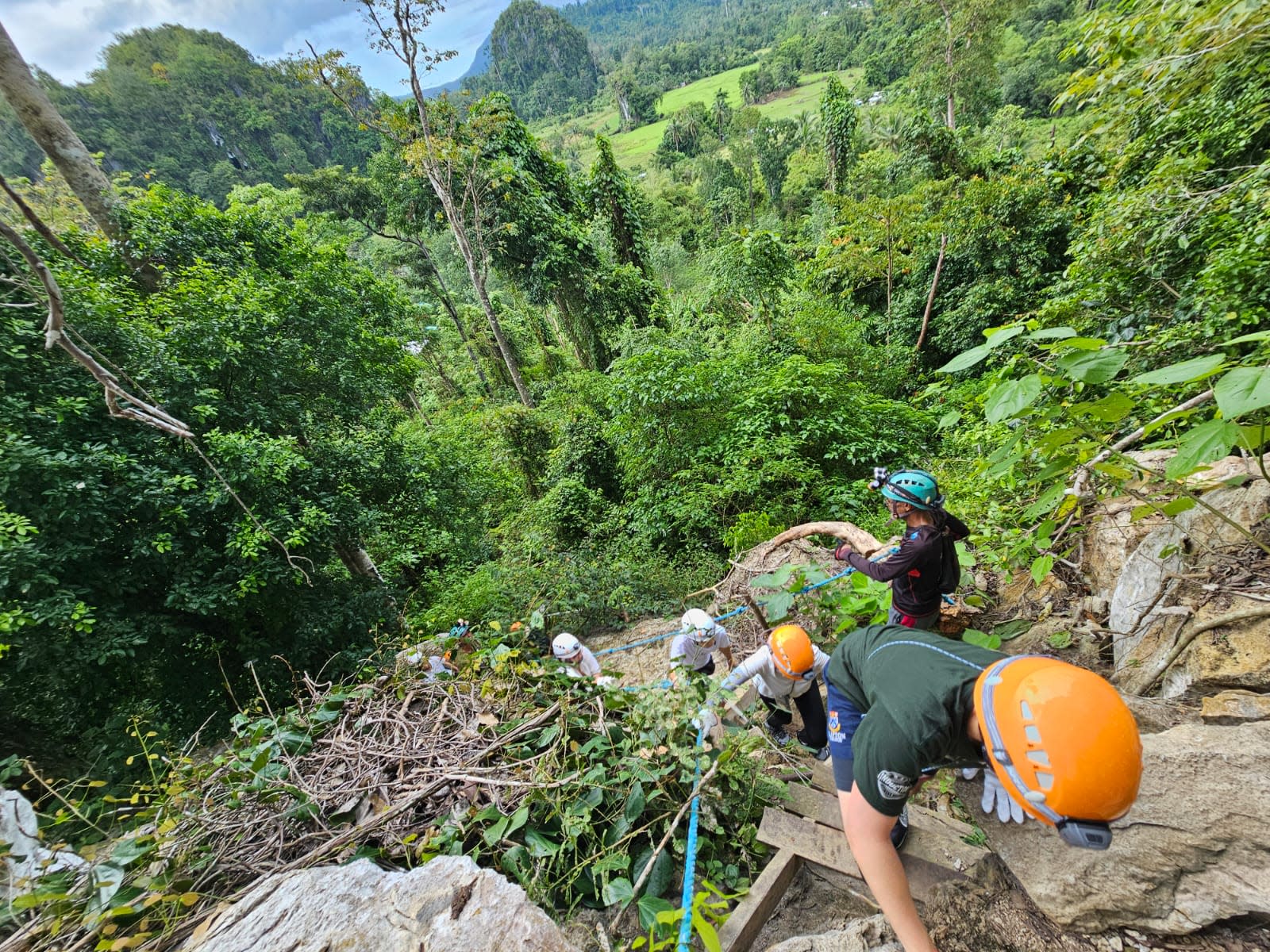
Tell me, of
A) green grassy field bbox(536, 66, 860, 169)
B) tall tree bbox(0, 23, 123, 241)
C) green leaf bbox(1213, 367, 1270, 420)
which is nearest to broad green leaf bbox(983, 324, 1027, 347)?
green leaf bbox(1213, 367, 1270, 420)

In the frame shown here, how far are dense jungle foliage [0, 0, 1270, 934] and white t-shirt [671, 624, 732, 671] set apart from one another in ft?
3.83

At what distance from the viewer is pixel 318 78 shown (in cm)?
1041

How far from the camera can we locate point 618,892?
192 centimetres

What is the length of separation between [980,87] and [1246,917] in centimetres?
3305

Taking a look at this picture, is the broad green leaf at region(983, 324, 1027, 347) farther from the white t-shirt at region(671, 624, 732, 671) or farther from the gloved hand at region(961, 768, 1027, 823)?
the white t-shirt at region(671, 624, 732, 671)

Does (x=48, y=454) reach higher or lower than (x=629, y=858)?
higher

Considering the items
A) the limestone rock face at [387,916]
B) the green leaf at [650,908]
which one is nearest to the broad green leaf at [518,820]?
the limestone rock face at [387,916]

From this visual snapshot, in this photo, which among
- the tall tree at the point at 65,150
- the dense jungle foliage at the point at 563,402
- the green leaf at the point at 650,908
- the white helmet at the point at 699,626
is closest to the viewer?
the green leaf at the point at 650,908

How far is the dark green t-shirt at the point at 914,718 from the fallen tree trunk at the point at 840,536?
2.69 meters

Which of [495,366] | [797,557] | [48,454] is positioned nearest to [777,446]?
[797,557]

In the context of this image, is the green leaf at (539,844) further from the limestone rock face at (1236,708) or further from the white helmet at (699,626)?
the limestone rock face at (1236,708)

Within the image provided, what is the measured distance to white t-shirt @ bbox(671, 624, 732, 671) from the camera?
143 inches

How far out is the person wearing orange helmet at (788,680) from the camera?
267 cm

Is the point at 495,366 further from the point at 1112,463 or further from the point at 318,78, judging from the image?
the point at 1112,463
